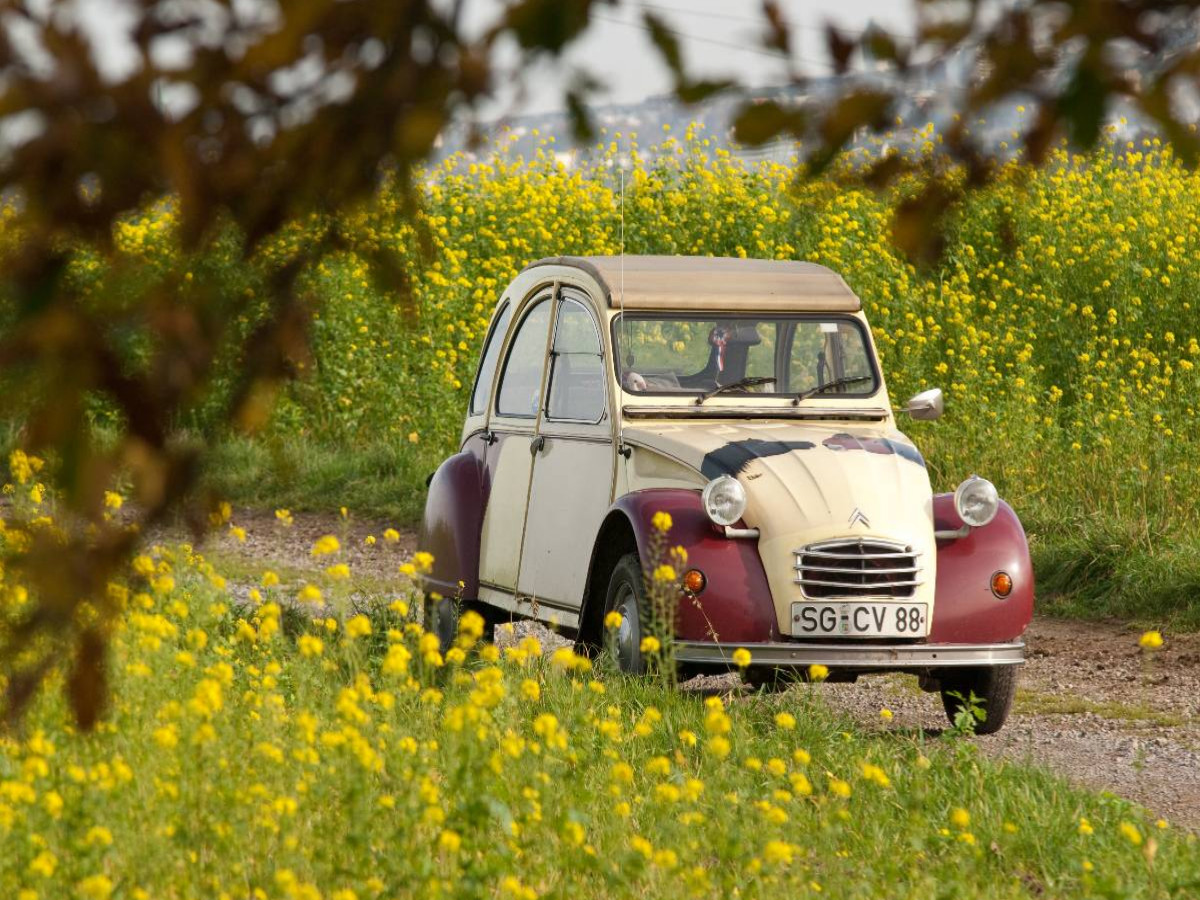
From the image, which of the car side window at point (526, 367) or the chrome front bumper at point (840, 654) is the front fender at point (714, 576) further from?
the car side window at point (526, 367)

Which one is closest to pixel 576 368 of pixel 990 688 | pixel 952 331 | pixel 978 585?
pixel 978 585

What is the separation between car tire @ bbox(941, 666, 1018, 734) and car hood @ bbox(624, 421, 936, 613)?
0.53 meters

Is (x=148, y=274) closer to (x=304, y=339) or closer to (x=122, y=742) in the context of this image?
(x=304, y=339)

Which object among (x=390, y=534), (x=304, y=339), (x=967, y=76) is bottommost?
(x=390, y=534)

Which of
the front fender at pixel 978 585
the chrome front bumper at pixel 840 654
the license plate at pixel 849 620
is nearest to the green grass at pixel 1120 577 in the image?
the front fender at pixel 978 585

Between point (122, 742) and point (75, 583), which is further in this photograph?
point (122, 742)

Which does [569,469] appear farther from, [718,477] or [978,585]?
[978,585]

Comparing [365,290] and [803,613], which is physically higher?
[365,290]

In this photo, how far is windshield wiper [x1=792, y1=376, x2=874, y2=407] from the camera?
7414 millimetres

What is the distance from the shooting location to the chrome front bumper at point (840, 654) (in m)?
6.15

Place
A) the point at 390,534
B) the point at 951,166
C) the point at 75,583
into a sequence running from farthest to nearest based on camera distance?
the point at 390,534, the point at 951,166, the point at 75,583

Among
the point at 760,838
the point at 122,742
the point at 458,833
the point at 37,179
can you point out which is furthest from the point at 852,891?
the point at 37,179

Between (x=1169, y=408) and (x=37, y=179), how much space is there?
1167cm

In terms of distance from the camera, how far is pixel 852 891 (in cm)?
404
